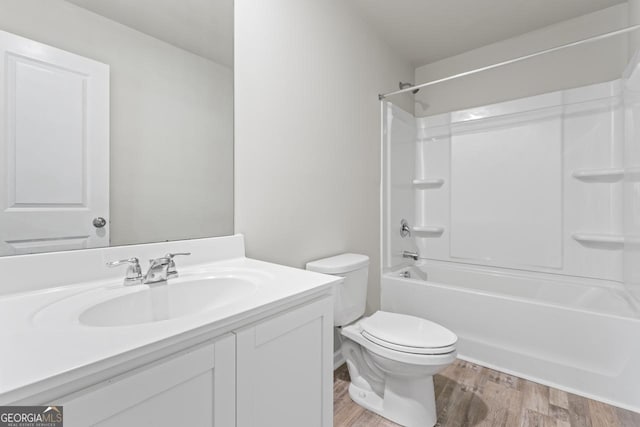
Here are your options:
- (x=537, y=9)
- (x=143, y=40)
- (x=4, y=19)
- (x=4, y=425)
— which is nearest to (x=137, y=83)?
(x=143, y=40)

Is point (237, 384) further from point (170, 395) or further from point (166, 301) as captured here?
point (166, 301)

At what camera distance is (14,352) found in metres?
0.49

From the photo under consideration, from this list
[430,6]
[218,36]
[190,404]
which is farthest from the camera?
[430,6]

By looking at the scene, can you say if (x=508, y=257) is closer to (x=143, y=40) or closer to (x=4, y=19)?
(x=143, y=40)

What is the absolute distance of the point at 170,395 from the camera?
0.58 meters

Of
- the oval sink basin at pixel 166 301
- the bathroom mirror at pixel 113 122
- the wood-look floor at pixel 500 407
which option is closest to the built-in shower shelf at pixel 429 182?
the wood-look floor at pixel 500 407

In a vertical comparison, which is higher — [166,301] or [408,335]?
[166,301]

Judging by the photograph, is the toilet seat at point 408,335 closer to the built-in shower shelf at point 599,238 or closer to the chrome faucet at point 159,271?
the chrome faucet at point 159,271

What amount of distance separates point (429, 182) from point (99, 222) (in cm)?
245

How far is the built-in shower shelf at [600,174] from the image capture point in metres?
1.93

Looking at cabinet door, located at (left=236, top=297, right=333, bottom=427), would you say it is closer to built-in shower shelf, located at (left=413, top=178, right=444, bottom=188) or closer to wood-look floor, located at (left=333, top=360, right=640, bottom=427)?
wood-look floor, located at (left=333, top=360, right=640, bottom=427)

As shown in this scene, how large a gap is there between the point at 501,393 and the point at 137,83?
7.57ft

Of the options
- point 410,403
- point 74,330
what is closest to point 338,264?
point 410,403

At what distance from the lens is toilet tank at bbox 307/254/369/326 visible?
1.57 m
